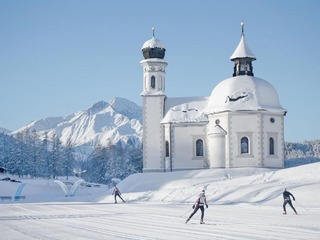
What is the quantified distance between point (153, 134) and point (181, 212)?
36503 millimetres

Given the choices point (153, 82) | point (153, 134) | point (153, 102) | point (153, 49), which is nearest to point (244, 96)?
point (153, 102)

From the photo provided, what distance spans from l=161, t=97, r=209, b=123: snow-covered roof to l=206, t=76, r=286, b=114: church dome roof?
1.82 metres

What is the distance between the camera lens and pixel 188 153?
63375 millimetres

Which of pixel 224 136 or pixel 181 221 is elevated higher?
pixel 224 136

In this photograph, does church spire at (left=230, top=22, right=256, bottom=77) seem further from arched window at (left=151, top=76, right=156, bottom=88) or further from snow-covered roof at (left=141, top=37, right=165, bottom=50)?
arched window at (left=151, top=76, right=156, bottom=88)

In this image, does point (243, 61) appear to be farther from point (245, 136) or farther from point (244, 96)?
point (245, 136)

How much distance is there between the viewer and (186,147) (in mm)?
63500

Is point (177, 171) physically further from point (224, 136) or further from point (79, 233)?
point (79, 233)

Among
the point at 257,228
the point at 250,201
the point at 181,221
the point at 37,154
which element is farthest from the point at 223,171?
the point at 37,154

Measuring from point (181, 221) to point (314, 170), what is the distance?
25.2 meters

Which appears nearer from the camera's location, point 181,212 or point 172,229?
point 172,229

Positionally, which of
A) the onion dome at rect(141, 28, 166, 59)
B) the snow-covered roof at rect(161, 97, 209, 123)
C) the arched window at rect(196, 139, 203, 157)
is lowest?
the arched window at rect(196, 139, 203, 157)

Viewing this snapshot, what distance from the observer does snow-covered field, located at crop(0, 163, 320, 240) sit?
18086mm

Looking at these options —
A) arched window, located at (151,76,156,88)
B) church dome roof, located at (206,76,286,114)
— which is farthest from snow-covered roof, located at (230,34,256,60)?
A: arched window, located at (151,76,156,88)
